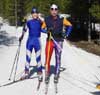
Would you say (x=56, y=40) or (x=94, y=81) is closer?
(x=56, y=40)

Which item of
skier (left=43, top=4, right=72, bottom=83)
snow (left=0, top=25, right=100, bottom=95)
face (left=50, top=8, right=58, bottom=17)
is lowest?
snow (left=0, top=25, right=100, bottom=95)

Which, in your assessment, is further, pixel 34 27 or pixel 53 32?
pixel 34 27

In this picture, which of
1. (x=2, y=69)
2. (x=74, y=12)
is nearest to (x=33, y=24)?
(x=2, y=69)

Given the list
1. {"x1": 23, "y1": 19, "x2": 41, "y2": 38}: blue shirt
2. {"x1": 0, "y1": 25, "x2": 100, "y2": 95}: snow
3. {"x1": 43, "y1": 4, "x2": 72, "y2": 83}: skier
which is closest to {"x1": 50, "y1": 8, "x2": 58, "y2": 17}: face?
{"x1": 43, "y1": 4, "x2": 72, "y2": 83}: skier

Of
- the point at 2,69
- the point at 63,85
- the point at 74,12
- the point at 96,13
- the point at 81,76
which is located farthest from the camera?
the point at 74,12

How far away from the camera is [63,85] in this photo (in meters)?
12.8

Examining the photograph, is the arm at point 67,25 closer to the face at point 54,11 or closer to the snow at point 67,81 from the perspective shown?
the face at point 54,11

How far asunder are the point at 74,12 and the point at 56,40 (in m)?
31.5

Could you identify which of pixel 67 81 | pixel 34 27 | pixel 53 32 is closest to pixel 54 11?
pixel 53 32

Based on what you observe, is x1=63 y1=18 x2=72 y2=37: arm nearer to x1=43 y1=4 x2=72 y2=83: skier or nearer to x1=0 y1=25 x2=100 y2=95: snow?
x1=43 y1=4 x2=72 y2=83: skier

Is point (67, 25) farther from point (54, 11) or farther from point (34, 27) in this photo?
point (34, 27)

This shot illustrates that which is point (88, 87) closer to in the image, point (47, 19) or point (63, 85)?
point (63, 85)

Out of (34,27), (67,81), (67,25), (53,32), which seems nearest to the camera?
(53,32)

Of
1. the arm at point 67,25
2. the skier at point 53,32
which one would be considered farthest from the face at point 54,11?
the arm at point 67,25
